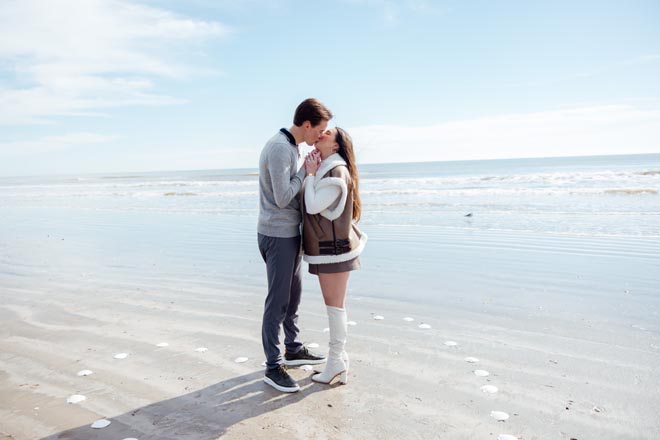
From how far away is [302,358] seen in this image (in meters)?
3.82

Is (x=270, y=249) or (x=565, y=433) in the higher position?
(x=270, y=249)

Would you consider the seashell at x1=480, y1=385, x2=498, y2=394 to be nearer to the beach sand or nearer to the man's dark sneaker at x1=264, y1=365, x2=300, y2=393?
the beach sand

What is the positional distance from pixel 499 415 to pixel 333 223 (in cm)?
160

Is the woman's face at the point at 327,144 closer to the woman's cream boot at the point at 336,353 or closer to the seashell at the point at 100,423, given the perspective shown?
the woman's cream boot at the point at 336,353

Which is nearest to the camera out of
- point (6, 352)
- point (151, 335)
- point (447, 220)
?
point (6, 352)

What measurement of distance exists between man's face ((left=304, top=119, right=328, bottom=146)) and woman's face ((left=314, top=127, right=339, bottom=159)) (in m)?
0.03

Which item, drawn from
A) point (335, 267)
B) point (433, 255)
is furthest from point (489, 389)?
point (433, 255)

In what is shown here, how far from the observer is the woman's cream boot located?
343 cm

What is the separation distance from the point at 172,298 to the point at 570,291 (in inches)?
183

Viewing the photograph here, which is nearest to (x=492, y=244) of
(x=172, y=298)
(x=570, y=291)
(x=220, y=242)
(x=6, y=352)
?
(x=570, y=291)

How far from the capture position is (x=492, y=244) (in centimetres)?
879

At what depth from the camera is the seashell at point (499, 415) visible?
287cm

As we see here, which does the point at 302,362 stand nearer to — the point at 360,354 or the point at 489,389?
the point at 360,354

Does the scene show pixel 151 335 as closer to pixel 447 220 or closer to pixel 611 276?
pixel 611 276
